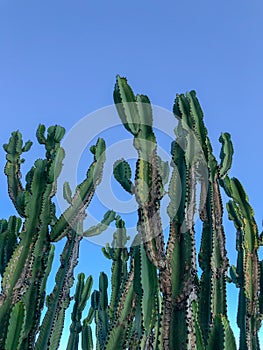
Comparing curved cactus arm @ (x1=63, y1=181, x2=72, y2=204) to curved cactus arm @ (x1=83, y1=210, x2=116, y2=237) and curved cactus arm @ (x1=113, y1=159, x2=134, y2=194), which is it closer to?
curved cactus arm @ (x1=83, y1=210, x2=116, y2=237)

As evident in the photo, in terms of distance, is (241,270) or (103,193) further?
(103,193)

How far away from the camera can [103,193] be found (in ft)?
18.5

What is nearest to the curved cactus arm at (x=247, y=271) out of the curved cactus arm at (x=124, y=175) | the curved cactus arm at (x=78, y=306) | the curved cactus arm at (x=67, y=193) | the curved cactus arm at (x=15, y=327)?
the curved cactus arm at (x=124, y=175)

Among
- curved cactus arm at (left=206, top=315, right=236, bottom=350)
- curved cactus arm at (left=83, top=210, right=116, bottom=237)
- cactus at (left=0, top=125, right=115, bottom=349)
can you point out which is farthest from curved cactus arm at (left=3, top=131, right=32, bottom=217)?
curved cactus arm at (left=206, top=315, right=236, bottom=350)

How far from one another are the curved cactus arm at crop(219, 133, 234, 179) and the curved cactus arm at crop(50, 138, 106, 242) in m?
1.49

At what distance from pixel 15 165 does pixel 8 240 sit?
115 centimetres

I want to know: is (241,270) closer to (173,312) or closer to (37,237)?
(173,312)

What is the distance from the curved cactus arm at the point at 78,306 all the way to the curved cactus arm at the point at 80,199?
2.24m

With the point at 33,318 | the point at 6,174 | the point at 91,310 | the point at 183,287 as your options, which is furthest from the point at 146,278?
the point at 91,310

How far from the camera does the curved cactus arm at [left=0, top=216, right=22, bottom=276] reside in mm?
4988

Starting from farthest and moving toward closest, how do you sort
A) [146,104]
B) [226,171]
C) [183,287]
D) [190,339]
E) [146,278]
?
[226,171], [146,104], [146,278], [183,287], [190,339]

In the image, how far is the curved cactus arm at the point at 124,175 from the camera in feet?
14.1

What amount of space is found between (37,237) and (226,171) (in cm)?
230

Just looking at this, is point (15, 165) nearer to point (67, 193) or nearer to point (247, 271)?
point (67, 193)
